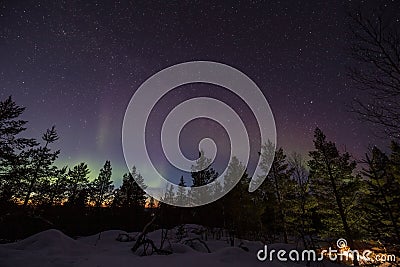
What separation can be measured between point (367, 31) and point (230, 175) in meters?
25.2

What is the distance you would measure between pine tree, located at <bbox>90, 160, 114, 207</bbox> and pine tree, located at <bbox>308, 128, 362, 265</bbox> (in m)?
35.1

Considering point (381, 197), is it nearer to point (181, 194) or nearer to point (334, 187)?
point (334, 187)

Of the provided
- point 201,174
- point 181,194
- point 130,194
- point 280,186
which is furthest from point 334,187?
point 130,194

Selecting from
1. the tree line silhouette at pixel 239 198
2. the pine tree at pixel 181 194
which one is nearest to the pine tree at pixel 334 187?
the tree line silhouette at pixel 239 198

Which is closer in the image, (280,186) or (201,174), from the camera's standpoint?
Answer: (280,186)

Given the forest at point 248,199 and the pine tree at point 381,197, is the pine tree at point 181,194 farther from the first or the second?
the pine tree at point 381,197

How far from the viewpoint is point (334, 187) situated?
62.5ft

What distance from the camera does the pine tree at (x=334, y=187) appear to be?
18.7 m

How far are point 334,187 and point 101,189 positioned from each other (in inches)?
1485

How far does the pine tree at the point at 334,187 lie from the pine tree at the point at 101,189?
35.1 meters

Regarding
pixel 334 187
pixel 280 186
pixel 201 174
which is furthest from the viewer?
pixel 201 174

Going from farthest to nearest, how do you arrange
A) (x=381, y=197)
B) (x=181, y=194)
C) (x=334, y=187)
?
(x=181, y=194)
(x=334, y=187)
(x=381, y=197)

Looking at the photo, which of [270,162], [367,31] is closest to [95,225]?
[270,162]

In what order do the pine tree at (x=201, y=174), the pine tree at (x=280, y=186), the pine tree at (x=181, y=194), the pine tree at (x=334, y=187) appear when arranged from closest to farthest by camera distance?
the pine tree at (x=334, y=187), the pine tree at (x=280, y=186), the pine tree at (x=201, y=174), the pine tree at (x=181, y=194)
